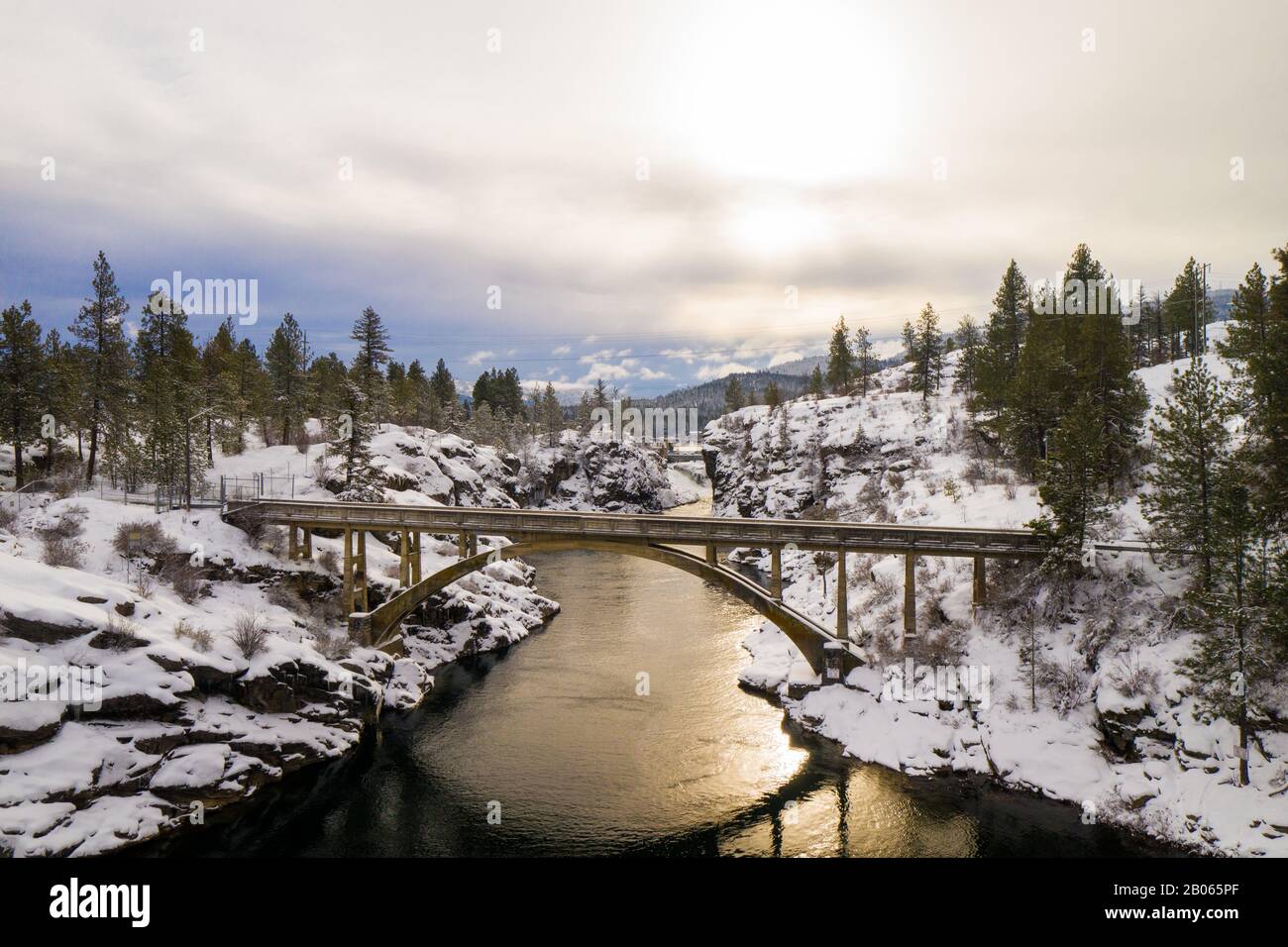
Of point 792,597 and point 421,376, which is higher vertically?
point 421,376

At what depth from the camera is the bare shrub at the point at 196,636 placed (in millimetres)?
25078

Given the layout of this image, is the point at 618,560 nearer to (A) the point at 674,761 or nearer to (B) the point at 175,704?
(A) the point at 674,761

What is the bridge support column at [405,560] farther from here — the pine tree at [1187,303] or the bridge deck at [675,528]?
the pine tree at [1187,303]

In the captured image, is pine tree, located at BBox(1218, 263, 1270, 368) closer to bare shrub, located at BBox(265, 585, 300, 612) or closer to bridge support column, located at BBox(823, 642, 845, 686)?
bridge support column, located at BBox(823, 642, 845, 686)

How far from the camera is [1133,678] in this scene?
2281 centimetres

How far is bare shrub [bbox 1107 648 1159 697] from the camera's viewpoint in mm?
22453

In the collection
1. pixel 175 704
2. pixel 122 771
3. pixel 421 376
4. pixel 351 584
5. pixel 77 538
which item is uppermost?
pixel 421 376

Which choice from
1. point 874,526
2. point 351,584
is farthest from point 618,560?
point 874,526

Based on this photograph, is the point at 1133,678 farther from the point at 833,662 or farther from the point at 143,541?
the point at 143,541

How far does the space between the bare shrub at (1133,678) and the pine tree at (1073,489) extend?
14.9 feet

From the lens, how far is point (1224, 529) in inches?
777

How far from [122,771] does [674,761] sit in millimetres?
18528

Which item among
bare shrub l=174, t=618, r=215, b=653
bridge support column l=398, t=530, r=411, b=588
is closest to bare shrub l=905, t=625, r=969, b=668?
bridge support column l=398, t=530, r=411, b=588

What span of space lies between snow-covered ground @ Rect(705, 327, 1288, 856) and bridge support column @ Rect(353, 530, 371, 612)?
68.7ft
